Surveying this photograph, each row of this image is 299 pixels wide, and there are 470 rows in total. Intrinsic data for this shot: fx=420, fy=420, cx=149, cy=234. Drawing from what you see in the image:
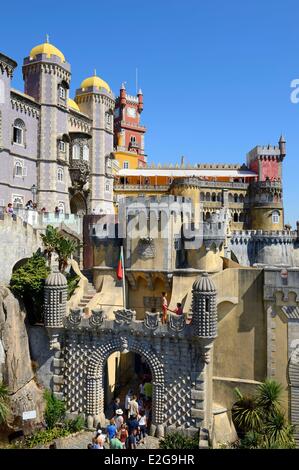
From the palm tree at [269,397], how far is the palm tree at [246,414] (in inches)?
14.9

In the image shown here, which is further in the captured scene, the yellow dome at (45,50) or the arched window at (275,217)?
the arched window at (275,217)

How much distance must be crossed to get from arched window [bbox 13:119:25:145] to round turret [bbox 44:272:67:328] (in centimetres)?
1861

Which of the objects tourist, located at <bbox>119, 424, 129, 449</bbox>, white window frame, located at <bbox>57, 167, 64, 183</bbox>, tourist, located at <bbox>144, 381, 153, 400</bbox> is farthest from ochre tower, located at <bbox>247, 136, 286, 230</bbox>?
tourist, located at <bbox>119, 424, 129, 449</bbox>

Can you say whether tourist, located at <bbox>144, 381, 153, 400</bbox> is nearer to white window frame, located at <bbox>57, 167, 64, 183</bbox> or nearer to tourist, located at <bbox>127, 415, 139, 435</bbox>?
tourist, located at <bbox>127, 415, 139, 435</bbox>

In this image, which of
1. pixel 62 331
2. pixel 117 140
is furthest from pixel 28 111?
pixel 117 140

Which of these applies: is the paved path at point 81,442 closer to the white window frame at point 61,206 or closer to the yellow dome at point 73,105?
the white window frame at point 61,206

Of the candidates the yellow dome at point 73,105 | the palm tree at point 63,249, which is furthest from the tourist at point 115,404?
the yellow dome at point 73,105

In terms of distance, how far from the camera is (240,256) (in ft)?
161

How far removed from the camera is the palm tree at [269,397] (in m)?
21.0

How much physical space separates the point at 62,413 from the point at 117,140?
186ft

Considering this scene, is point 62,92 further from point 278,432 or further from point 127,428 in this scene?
point 278,432

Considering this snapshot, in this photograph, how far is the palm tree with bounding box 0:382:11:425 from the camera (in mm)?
20031
